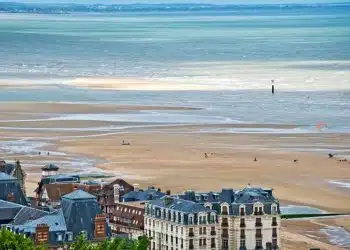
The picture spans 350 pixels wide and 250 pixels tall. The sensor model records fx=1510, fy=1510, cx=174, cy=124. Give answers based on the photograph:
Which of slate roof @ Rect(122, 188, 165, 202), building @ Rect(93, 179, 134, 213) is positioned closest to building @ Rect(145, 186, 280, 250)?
slate roof @ Rect(122, 188, 165, 202)

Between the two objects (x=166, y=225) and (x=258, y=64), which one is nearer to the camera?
(x=166, y=225)

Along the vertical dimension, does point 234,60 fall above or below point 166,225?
above

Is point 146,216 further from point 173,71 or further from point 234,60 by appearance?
point 234,60

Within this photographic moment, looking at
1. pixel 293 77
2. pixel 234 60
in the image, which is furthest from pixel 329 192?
pixel 234 60

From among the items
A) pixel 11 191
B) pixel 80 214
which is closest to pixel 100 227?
pixel 80 214

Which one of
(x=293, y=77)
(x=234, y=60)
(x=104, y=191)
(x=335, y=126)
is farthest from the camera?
(x=234, y=60)

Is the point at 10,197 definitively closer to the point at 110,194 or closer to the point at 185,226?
the point at 110,194

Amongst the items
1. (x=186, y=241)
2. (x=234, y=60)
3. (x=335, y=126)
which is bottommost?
(x=186, y=241)

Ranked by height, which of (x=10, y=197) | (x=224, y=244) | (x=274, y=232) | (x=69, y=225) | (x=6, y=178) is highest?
(x=6, y=178)
